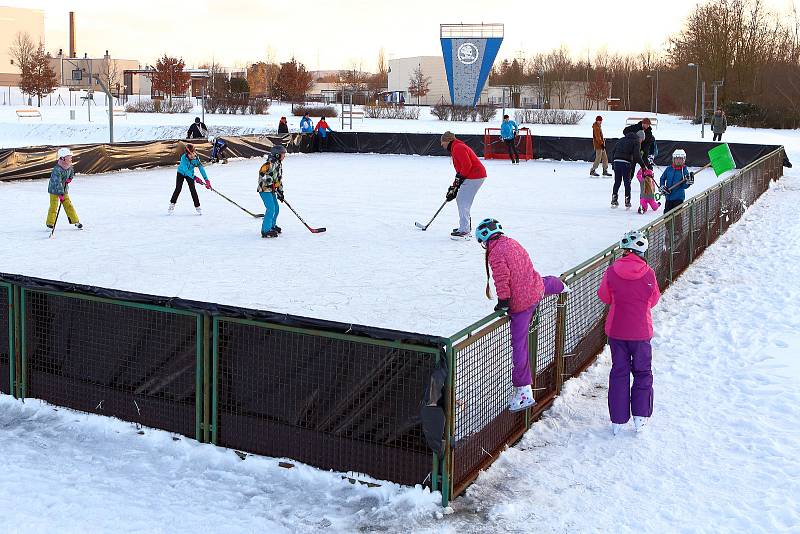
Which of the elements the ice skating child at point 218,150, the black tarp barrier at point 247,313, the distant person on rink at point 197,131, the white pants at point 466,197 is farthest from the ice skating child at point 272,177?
the distant person on rink at point 197,131

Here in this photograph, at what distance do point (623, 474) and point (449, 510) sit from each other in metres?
1.21

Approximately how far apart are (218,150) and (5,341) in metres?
19.8

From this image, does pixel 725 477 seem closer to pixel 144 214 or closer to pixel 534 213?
pixel 534 213

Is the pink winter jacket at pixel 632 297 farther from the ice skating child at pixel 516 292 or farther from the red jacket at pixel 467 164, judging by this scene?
the red jacket at pixel 467 164

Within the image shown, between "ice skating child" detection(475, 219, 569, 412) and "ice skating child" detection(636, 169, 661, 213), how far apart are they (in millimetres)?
10458

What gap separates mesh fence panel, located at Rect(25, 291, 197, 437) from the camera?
19.8 ft

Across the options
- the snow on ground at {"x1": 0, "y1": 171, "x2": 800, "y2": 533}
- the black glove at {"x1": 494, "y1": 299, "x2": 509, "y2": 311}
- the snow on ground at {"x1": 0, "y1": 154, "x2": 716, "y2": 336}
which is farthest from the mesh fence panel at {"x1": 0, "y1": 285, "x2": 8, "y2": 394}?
the black glove at {"x1": 494, "y1": 299, "x2": 509, "y2": 311}

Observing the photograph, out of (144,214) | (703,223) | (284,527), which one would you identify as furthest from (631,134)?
(284,527)

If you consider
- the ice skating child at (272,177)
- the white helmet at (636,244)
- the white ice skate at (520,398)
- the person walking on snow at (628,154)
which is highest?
the person walking on snow at (628,154)

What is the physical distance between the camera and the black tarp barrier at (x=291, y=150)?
2200 cm

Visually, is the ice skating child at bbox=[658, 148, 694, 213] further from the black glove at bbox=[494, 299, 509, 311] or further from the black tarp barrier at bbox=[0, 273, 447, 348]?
the black tarp barrier at bbox=[0, 273, 447, 348]

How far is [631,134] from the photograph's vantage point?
16.0m

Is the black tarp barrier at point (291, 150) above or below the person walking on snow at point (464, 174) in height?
above

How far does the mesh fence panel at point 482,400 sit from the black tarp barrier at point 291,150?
60.2 ft
